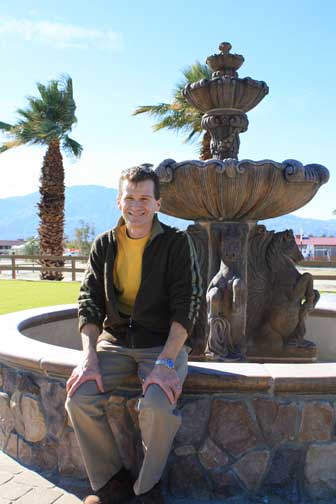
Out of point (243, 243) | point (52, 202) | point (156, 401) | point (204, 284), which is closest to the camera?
point (156, 401)

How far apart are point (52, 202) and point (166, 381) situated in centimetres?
2151

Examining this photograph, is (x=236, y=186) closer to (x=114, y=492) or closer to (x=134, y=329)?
(x=134, y=329)

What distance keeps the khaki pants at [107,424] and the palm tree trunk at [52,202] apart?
812 inches

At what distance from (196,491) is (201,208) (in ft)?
8.02

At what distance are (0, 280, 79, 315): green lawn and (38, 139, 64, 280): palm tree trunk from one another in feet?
26.5

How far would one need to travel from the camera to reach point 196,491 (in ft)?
9.94

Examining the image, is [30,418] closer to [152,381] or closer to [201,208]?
[152,381]

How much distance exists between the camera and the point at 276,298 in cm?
484

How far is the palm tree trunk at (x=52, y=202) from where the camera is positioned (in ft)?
75.6

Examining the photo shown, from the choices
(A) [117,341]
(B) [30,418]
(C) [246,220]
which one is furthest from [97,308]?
(C) [246,220]

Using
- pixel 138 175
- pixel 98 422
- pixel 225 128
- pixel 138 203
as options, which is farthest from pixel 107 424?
pixel 225 128

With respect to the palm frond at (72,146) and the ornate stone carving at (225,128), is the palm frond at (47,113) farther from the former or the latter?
the ornate stone carving at (225,128)

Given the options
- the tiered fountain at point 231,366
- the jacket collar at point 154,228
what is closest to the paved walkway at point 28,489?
the tiered fountain at point 231,366

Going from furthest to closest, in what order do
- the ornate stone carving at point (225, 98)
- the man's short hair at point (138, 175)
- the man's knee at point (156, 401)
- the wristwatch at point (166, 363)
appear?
1. the ornate stone carving at point (225, 98)
2. the man's short hair at point (138, 175)
3. the wristwatch at point (166, 363)
4. the man's knee at point (156, 401)
